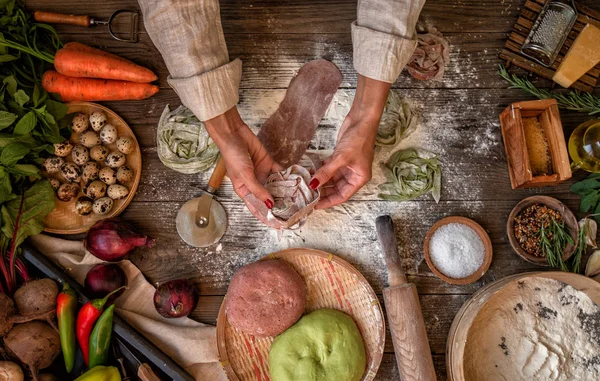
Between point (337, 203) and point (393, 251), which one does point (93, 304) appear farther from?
point (393, 251)

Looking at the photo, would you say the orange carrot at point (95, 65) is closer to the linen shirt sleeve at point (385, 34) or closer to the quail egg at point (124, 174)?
the quail egg at point (124, 174)

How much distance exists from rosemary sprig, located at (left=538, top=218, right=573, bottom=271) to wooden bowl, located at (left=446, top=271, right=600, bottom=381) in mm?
78

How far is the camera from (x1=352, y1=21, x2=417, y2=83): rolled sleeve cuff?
149 centimetres

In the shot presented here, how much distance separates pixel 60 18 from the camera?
1.98m

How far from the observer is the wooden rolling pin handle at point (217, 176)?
6.18 feet

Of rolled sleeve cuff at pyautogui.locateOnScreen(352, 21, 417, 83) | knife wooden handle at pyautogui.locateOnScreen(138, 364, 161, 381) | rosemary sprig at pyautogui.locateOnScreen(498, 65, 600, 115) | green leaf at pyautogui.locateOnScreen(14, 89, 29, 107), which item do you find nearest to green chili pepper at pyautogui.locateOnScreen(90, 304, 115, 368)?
knife wooden handle at pyautogui.locateOnScreen(138, 364, 161, 381)

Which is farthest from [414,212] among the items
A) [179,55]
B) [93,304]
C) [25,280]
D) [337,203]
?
[25,280]

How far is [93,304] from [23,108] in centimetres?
78

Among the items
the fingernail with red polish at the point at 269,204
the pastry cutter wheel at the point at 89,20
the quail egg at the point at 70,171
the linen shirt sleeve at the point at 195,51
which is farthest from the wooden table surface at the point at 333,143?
the linen shirt sleeve at the point at 195,51

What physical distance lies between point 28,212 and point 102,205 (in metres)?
0.26

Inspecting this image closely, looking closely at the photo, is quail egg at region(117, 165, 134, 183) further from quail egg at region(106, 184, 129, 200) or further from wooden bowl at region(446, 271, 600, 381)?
wooden bowl at region(446, 271, 600, 381)

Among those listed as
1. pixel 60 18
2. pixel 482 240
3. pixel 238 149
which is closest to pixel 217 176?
pixel 238 149

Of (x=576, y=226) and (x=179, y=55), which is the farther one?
(x=576, y=226)

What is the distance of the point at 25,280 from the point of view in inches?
73.1
